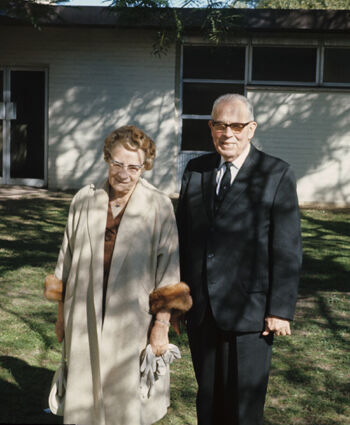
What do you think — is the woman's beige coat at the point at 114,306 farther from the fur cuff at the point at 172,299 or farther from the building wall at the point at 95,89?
the building wall at the point at 95,89

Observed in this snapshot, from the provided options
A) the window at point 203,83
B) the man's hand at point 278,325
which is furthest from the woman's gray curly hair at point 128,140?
the window at point 203,83

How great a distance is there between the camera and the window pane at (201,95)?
1486 centimetres

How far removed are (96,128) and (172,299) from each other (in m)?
12.1

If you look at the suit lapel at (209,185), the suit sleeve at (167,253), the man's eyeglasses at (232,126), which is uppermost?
the man's eyeglasses at (232,126)

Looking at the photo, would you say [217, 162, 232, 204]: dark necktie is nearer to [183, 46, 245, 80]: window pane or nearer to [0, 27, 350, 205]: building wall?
[0, 27, 350, 205]: building wall

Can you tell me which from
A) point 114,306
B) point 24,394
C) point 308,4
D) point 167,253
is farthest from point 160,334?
point 308,4

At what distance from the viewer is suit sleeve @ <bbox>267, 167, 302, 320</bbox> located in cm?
332

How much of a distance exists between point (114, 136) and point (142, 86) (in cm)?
1179

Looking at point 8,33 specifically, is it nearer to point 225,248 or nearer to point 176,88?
point 176,88

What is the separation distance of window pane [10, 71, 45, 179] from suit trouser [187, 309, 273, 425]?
1258cm

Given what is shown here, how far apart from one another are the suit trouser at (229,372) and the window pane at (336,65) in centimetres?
1202

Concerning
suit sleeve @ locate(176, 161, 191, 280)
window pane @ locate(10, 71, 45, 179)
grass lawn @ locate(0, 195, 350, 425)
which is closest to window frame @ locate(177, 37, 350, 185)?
window pane @ locate(10, 71, 45, 179)

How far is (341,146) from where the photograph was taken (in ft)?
47.3

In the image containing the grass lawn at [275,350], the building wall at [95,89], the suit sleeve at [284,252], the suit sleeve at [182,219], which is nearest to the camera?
the suit sleeve at [284,252]
